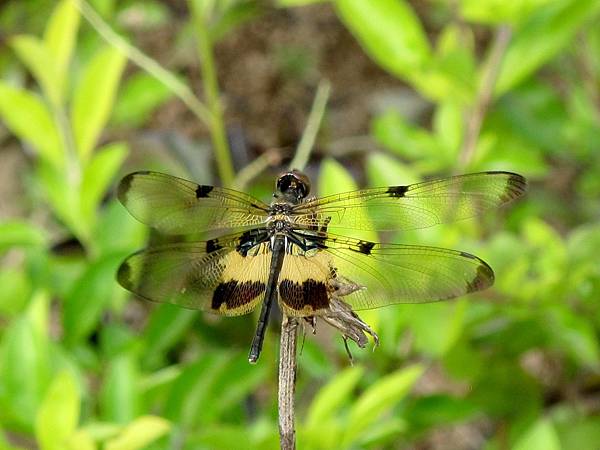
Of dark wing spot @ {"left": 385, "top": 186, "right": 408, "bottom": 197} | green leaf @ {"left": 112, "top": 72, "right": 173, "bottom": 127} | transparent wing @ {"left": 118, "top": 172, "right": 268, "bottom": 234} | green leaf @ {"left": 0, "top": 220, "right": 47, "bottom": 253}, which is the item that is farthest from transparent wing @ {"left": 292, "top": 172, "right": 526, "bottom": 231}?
green leaf @ {"left": 112, "top": 72, "right": 173, "bottom": 127}

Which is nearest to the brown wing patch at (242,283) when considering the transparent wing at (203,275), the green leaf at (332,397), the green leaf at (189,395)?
the transparent wing at (203,275)

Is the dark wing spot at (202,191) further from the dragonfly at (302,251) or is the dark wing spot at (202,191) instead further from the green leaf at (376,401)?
the green leaf at (376,401)

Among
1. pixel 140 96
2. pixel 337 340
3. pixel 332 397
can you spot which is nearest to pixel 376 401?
pixel 332 397

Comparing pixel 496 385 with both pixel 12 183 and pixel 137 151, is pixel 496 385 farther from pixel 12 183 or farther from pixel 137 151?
pixel 12 183

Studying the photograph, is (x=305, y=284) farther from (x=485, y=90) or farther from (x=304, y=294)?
(x=485, y=90)

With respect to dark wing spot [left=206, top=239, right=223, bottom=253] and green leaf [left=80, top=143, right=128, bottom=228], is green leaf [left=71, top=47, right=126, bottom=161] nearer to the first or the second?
green leaf [left=80, top=143, right=128, bottom=228]

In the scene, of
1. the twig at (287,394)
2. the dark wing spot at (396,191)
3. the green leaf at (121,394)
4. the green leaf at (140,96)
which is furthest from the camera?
the green leaf at (140,96)

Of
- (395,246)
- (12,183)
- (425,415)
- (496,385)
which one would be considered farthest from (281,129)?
(395,246)
